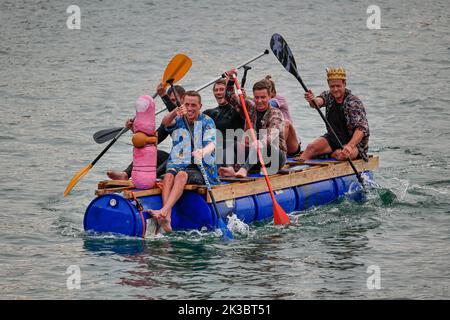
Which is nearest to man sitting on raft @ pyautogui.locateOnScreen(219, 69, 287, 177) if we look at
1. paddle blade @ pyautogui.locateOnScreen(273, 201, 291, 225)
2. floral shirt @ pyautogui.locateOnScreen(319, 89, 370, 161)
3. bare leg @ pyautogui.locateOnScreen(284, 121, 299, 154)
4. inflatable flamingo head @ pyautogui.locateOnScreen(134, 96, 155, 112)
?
bare leg @ pyautogui.locateOnScreen(284, 121, 299, 154)

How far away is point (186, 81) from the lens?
1128 inches

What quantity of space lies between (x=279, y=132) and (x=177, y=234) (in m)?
2.38

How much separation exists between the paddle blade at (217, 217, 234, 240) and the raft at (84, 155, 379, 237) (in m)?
0.07

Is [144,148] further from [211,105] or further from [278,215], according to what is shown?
[211,105]

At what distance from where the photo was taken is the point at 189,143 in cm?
1322

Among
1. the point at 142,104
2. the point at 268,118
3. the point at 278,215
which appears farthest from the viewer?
the point at 268,118

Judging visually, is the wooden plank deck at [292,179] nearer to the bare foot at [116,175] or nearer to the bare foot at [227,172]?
the bare foot at [227,172]

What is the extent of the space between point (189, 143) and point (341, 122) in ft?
11.3

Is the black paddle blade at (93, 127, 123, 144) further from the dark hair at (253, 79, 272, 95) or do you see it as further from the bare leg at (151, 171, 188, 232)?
the dark hair at (253, 79, 272, 95)

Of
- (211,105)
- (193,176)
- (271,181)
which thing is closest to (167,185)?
(193,176)

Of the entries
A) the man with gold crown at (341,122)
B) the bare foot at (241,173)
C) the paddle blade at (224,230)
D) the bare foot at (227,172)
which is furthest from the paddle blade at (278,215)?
the man with gold crown at (341,122)

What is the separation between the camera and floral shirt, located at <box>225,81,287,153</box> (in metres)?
14.4

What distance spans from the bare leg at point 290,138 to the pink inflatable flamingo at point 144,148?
9.29 ft

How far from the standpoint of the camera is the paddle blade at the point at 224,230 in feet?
42.7
